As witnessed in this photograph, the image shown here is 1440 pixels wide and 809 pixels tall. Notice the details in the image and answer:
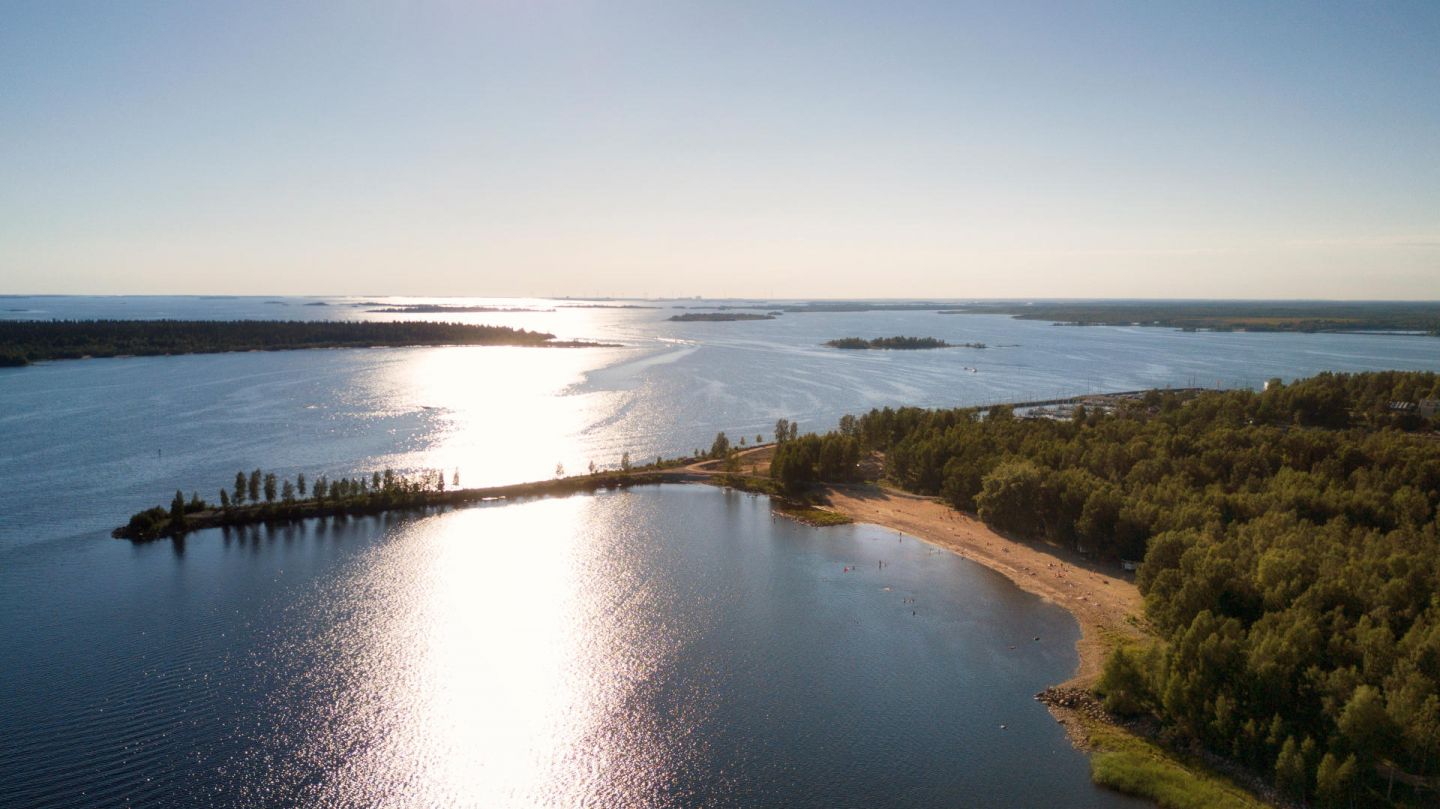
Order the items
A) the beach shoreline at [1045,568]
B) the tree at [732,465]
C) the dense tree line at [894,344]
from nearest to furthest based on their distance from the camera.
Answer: the beach shoreline at [1045,568] → the tree at [732,465] → the dense tree line at [894,344]

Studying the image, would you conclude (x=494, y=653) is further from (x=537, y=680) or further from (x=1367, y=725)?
(x=1367, y=725)

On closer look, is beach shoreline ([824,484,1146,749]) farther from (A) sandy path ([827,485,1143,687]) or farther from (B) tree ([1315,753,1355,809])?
(B) tree ([1315,753,1355,809])

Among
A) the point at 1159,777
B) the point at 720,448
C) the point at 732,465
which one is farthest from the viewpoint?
the point at 720,448

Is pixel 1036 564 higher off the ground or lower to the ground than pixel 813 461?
lower

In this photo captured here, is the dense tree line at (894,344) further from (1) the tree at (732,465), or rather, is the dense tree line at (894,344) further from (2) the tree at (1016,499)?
(2) the tree at (1016,499)

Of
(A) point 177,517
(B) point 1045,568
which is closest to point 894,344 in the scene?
(B) point 1045,568

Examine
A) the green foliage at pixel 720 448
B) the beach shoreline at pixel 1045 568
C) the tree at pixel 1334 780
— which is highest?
the green foliage at pixel 720 448

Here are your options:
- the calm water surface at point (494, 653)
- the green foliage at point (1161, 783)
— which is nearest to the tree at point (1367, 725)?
the green foliage at point (1161, 783)

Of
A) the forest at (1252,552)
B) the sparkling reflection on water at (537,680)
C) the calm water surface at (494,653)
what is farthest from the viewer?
the calm water surface at (494,653)
